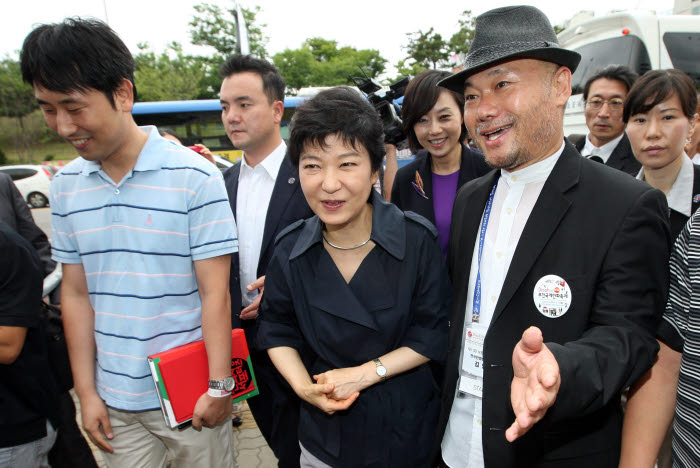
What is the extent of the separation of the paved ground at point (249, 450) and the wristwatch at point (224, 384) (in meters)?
1.69

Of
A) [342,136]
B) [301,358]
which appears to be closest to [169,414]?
[301,358]

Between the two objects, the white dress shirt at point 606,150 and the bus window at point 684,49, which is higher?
the bus window at point 684,49

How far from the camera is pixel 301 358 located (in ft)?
5.52

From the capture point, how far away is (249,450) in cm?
322

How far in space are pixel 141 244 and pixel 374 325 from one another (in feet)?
3.08

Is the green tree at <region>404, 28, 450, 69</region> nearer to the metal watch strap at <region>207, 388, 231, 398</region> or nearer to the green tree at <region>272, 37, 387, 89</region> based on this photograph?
the green tree at <region>272, 37, 387, 89</region>

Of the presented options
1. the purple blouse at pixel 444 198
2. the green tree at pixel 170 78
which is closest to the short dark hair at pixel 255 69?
the purple blouse at pixel 444 198

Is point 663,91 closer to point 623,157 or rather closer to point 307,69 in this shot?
point 623,157

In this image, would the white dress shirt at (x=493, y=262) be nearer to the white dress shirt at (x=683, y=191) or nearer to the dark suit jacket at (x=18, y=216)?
the white dress shirt at (x=683, y=191)

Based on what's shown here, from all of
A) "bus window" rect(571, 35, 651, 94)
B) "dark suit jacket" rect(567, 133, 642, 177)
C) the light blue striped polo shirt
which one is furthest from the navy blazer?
"bus window" rect(571, 35, 651, 94)

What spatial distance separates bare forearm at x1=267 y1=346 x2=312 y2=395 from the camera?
59.2 inches

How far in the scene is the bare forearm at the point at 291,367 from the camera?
150 centimetres

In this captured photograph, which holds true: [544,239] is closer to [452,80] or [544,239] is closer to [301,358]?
[452,80]

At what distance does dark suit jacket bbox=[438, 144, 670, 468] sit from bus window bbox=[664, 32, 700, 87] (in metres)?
6.83
